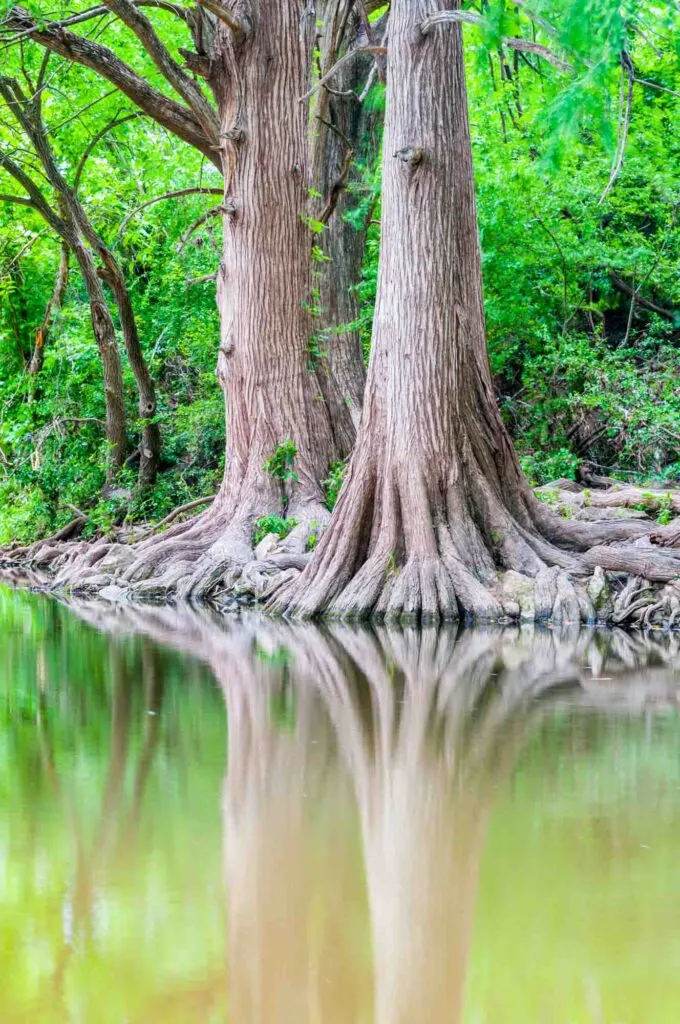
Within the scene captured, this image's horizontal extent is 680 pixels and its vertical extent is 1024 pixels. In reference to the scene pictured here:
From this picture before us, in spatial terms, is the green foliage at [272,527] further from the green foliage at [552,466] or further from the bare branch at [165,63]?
the bare branch at [165,63]

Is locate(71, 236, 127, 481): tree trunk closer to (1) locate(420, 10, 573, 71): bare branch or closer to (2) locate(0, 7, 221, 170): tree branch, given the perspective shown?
(2) locate(0, 7, 221, 170): tree branch

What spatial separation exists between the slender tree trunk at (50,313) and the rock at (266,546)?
402 inches

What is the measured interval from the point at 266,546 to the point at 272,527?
1.58 feet

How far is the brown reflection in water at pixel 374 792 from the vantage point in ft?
7.47

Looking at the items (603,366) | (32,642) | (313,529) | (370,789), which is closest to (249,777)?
(370,789)

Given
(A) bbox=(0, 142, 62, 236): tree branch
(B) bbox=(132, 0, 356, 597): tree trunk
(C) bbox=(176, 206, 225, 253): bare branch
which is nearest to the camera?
(B) bbox=(132, 0, 356, 597): tree trunk

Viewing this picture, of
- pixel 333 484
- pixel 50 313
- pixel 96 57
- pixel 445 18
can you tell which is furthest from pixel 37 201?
pixel 445 18

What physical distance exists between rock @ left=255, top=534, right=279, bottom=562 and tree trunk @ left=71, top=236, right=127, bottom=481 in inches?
277

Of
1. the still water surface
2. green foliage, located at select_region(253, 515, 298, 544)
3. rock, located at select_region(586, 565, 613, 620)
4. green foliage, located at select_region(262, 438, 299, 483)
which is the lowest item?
the still water surface

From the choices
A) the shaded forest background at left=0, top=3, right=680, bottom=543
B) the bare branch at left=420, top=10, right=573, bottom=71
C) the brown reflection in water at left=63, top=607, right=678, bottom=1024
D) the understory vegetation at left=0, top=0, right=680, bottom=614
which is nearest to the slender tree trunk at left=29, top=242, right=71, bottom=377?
the understory vegetation at left=0, top=0, right=680, bottom=614

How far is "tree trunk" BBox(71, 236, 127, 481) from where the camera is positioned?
16.9 metres

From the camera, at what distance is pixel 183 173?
20.2 meters

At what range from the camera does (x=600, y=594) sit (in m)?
9.09

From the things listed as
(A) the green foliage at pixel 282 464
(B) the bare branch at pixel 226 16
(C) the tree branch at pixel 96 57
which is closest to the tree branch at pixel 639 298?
(A) the green foliage at pixel 282 464
